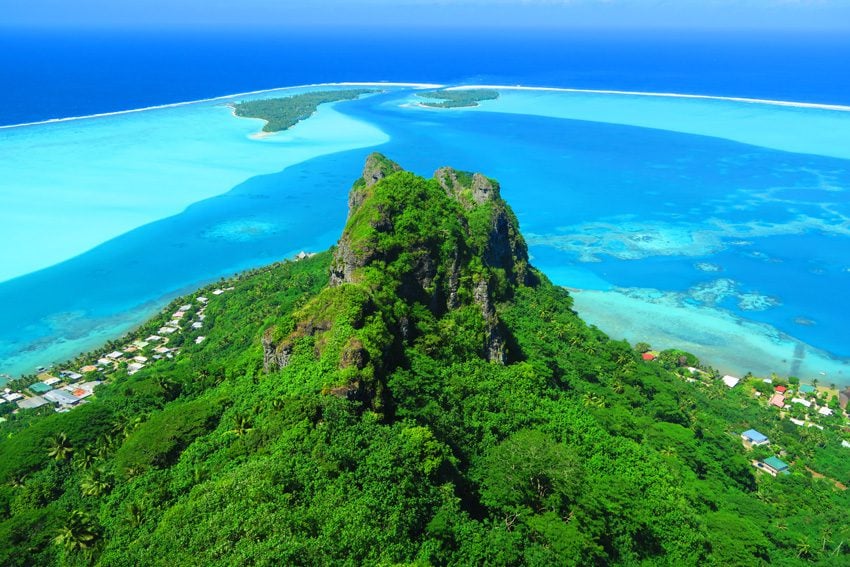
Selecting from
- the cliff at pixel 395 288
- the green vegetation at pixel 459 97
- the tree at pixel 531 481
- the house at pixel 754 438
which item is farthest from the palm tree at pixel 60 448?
the green vegetation at pixel 459 97

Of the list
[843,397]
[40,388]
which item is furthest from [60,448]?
[843,397]

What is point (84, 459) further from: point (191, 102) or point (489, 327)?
point (191, 102)

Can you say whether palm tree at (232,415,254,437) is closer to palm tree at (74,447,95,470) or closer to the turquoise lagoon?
palm tree at (74,447,95,470)

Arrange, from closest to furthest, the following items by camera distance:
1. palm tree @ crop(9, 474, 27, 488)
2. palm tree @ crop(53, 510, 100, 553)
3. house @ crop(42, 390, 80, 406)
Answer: palm tree @ crop(53, 510, 100, 553) < palm tree @ crop(9, 474, 27, 488) < house @ crop(42, 390, 80, 406)

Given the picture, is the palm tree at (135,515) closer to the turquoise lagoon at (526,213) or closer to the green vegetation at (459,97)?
the turquoise lagoon at (526,213)

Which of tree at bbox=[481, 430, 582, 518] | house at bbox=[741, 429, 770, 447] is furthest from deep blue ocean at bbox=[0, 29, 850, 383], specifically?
tree at bbox=[481, 430, 582, 518]

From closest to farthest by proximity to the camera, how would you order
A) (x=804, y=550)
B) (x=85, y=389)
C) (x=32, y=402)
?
1. (x=804, y=550)
2. (x=32, y=402)
3. (x=85, y=389)
